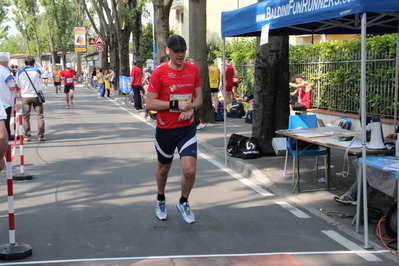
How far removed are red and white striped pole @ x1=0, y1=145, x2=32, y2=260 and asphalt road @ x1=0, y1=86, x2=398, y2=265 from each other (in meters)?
0.08

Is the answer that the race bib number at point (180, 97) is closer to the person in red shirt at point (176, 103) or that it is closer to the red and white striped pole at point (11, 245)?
the person in red shirt at point (176, 103)

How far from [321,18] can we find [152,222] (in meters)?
3.12

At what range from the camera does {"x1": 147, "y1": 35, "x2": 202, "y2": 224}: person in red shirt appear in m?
5.38

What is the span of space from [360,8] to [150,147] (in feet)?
23.6

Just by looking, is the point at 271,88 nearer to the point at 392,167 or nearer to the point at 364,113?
the point at 364,113

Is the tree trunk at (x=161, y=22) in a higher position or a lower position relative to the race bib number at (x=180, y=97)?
higher

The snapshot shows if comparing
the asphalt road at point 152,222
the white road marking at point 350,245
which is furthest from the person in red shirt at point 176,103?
the white road marking at point 350,245

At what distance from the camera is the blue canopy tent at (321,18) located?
5.04 meters

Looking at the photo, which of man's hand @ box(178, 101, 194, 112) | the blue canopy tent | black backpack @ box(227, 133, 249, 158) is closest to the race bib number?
man's hand @ box(178, 101, 194, 112)

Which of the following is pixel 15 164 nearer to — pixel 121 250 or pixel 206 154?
pixel 206 154

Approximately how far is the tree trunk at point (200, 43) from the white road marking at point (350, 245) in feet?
30.6

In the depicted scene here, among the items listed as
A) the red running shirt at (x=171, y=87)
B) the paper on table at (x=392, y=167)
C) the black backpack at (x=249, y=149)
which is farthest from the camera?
the black backpack at (x=249, y=149)

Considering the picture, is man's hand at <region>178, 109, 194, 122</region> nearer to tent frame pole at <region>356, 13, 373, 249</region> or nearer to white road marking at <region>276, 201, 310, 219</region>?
tent frame pole at <region>356, 13, 373, 249</region>

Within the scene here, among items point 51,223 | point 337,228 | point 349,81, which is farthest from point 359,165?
point 349,81
